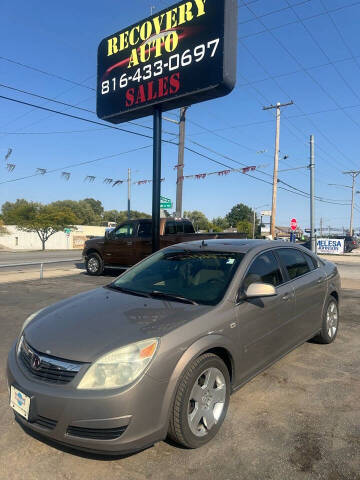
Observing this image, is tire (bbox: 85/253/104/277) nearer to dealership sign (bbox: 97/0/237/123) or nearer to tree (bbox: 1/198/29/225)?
dealership sign (bbox: 97/0/237/123)

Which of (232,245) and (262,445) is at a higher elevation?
(232,245)

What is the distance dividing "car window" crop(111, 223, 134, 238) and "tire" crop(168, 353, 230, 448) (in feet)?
32.6

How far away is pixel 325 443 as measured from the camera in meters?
2.66

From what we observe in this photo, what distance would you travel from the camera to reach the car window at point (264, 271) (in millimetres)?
3414

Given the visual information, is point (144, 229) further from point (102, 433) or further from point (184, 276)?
point (102, 433)

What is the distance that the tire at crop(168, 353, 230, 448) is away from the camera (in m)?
2.44

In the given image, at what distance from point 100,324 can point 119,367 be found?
1.68 ft

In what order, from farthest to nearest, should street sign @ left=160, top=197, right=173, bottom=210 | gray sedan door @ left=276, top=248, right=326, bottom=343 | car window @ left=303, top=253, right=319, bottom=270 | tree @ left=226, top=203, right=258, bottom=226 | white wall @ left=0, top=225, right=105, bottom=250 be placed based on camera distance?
tree @ left=226, top=203, right=258, bottom=226 < white wall @ left=0, top=225, right=105, bottom=250 < street sign @ left=160, top=197, right=173, bottom=210 < car window @ left=303, top=253, right=319, bottom=270 < gray sedan door @ left=276, top=248, right=326, bottom=343

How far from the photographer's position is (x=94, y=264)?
12930mm

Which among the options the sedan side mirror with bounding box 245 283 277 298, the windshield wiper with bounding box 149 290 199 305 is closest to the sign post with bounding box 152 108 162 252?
the windshield wiper with bounding box 149 290 199 305

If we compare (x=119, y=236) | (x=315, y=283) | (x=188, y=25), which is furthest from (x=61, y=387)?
(x=119, y=236)

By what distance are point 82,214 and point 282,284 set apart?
10829 centimetres

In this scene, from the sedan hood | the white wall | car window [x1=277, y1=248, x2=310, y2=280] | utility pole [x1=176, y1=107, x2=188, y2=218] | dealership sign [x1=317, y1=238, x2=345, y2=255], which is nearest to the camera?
the sedan hood

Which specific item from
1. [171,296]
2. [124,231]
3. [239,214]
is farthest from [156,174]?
[239,214]
